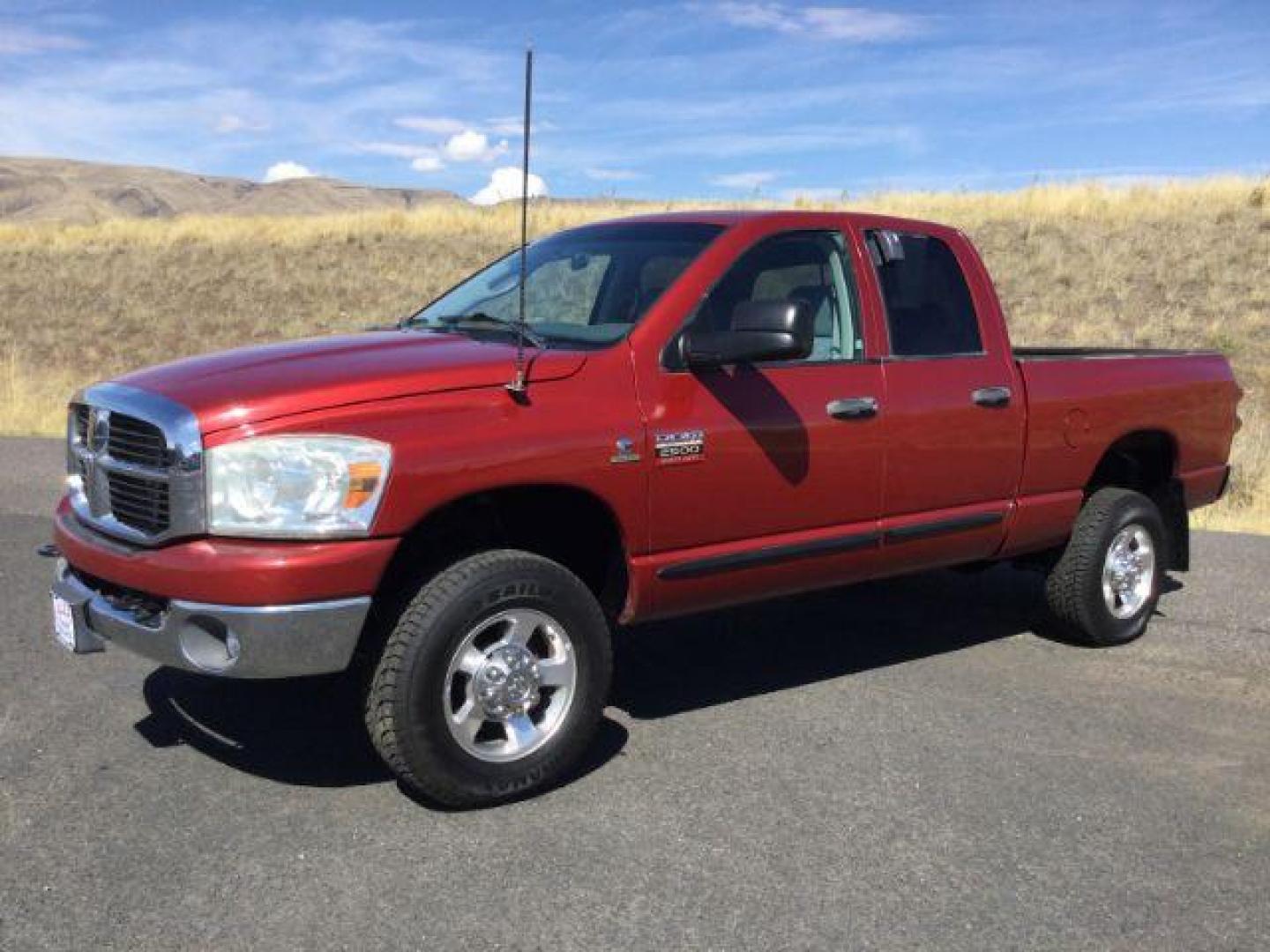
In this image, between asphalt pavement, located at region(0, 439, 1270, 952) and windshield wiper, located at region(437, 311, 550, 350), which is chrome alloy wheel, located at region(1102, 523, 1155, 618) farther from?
windshield wiper, located at region(437, 311, 550, 350)

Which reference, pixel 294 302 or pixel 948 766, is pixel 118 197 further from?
pixel 948 766

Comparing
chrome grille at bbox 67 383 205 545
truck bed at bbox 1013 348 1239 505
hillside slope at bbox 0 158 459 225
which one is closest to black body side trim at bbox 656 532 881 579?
truck bed at bbox 1013 348 1239 505

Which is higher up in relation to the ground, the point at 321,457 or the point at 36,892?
the point at 321,457

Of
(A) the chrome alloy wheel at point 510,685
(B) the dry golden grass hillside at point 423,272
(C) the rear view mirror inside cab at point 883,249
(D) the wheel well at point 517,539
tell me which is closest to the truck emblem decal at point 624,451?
(D) the wheel well at point 517,539

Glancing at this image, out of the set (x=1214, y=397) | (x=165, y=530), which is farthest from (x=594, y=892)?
(x=1214, y=397)

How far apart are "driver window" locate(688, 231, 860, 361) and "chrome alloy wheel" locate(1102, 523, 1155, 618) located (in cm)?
195

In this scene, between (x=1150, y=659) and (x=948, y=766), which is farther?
(x=1150, y=659)

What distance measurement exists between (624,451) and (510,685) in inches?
34.1

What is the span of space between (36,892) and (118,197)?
176 meters

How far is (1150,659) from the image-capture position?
19.0ft

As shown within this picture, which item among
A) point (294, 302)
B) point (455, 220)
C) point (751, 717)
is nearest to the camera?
point (751, 717)

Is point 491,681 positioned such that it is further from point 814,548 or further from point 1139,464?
point 1139,464

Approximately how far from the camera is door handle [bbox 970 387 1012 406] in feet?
17.2

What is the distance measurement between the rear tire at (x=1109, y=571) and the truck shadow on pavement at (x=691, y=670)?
1.24 ft
